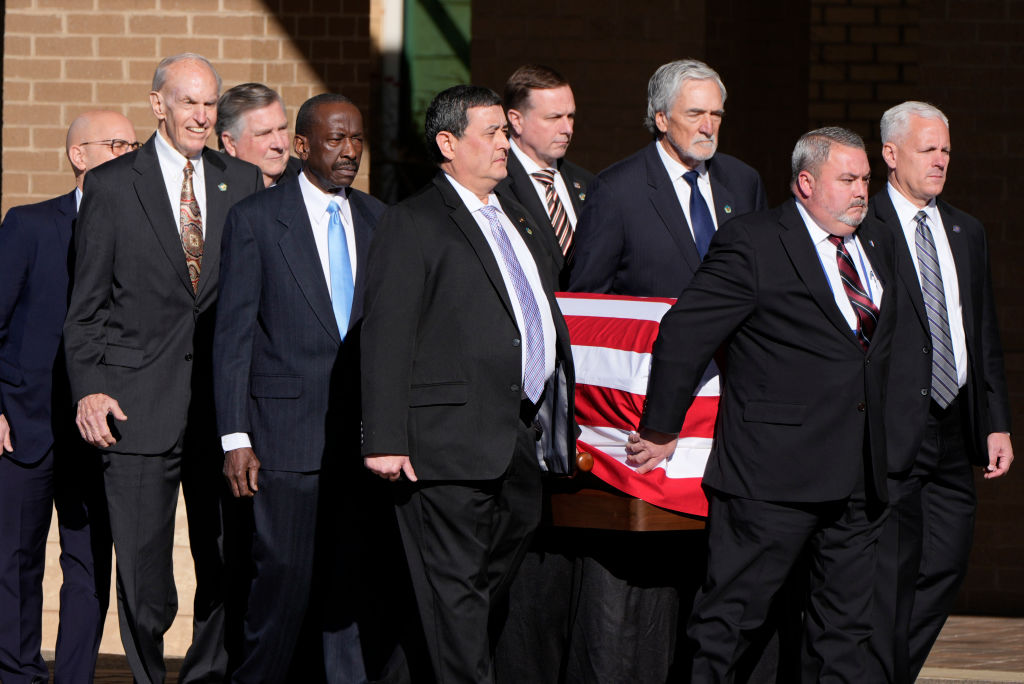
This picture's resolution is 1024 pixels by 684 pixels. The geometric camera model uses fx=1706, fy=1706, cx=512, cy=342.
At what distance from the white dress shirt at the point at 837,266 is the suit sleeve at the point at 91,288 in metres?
2.29

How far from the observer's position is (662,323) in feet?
17.5

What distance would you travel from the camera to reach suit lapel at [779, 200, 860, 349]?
17.3 ft

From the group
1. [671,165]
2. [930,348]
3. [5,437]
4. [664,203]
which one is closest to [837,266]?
[930,348]

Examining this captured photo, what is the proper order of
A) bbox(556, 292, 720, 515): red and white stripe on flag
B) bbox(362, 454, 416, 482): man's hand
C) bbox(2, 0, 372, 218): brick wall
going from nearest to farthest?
bbox(362, 454, 416, 482): man's hand < bbox(556, 292, 720, 515): red and white stripe on flag < bbox(2, 0, 372, 218): brick wall

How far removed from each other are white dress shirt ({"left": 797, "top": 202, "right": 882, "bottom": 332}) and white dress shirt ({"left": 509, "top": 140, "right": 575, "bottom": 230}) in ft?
3.76

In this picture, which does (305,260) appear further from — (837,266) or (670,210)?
(837,266)

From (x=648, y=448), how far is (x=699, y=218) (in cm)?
100

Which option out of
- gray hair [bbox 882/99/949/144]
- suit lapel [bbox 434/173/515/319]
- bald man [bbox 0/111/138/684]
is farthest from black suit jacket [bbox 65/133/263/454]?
gray hair [bbox 882/99/949/144]

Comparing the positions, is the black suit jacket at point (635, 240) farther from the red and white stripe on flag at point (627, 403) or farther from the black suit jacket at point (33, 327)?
the black suit jacket at point (33, 327)

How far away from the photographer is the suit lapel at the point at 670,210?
5852mm

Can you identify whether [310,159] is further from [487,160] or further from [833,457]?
[833,457]

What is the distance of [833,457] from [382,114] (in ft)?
19.8

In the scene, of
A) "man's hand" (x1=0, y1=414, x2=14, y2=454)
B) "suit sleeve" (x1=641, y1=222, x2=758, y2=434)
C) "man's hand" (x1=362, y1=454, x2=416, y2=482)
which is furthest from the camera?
"man's hand" (x1=0, y1=414, x2=14, y2=454)

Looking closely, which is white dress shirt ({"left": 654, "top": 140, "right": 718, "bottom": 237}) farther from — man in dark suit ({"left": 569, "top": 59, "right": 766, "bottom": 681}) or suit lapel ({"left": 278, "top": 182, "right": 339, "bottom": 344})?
suit lapel ({"left": 278, "top": 182, "right": 339, "bottom": 344})
